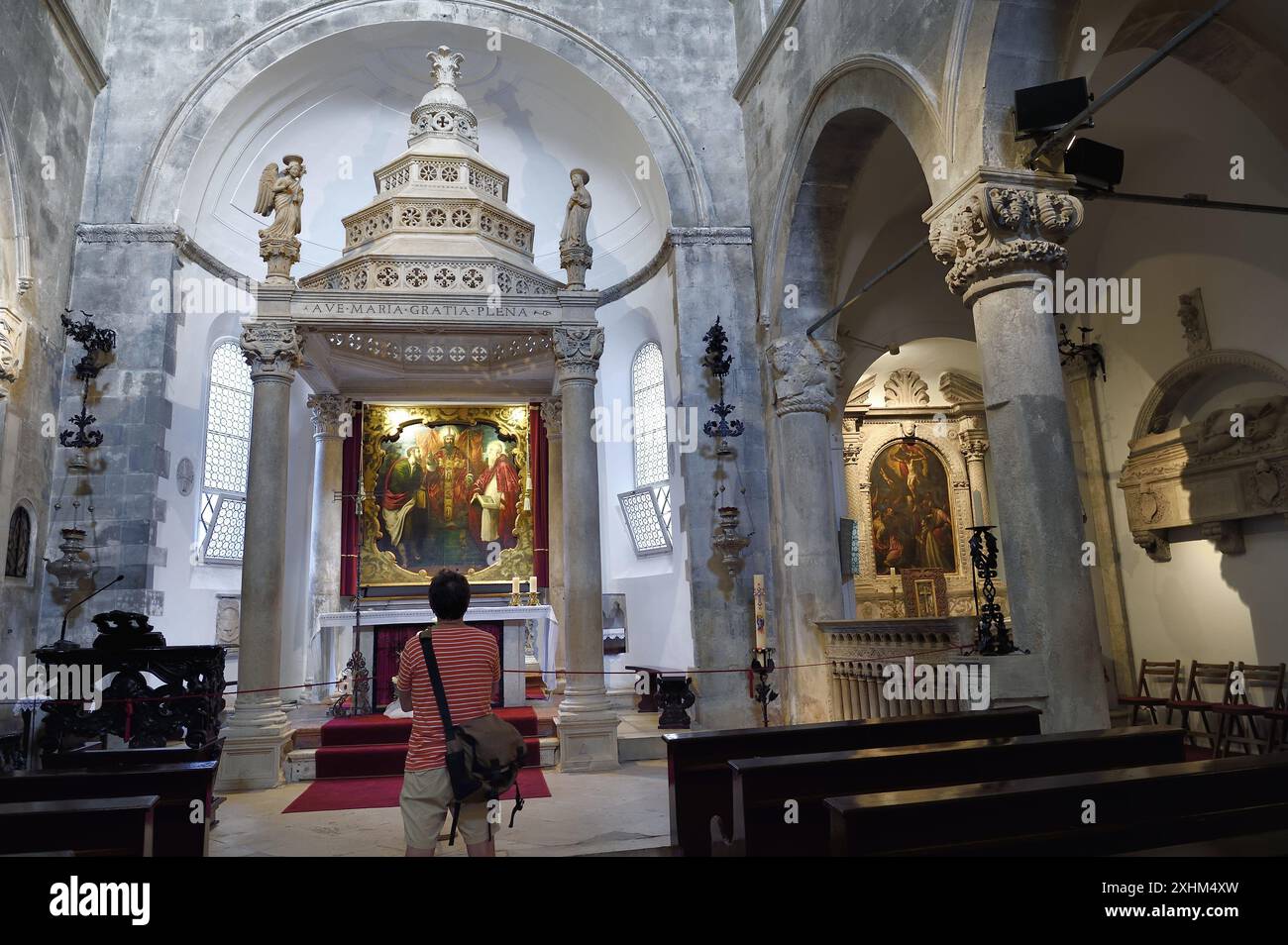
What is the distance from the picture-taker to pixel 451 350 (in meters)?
10.6

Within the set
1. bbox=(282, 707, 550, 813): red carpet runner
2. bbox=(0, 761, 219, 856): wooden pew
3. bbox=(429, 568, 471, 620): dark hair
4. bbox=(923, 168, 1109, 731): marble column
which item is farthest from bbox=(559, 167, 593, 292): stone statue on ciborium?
bbox=(0, 761, 219, 856): wooden pew

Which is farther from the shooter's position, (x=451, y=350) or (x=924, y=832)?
(x=451, y=350)

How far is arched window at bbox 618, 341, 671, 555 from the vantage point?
13.0 metres

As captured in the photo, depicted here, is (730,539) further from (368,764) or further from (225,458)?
(225,458)

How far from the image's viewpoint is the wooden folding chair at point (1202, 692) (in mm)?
9070

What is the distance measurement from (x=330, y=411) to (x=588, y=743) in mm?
6705

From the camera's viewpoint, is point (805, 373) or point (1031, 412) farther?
point (805, 373)

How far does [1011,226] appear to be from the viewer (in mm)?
5902

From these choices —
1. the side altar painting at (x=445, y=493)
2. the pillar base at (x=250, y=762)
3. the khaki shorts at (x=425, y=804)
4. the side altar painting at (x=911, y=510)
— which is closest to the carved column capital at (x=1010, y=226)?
the khaki shorts at (x=425, y=804)

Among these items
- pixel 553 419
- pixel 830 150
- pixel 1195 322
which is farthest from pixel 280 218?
pixel 1195 322

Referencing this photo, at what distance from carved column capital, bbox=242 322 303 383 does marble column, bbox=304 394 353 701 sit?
3.53 metres
